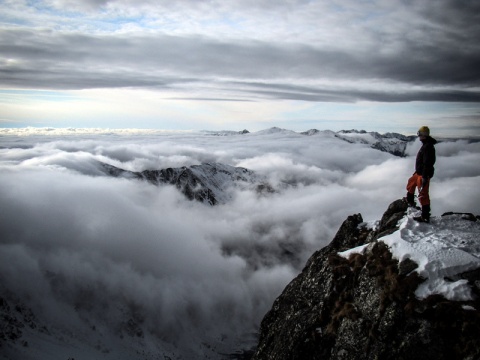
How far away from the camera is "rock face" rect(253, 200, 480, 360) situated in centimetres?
1480

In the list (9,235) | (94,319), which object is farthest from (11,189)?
(94,319)

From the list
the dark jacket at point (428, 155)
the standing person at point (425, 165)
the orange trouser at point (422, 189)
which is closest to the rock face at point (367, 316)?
the orange trouser at point (422, 189)

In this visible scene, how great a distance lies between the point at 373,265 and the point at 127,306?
146 metres

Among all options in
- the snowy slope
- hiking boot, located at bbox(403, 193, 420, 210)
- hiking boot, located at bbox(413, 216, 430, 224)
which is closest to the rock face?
the snowy slope

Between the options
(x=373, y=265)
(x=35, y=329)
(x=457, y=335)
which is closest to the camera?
(x=457, y=335)

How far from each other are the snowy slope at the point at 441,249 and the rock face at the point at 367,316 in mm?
463

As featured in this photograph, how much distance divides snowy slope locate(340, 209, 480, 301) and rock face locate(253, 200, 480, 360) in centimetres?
46

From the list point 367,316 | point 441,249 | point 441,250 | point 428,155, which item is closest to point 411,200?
point 428,155

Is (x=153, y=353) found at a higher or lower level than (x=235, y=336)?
higher

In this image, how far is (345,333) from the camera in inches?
739

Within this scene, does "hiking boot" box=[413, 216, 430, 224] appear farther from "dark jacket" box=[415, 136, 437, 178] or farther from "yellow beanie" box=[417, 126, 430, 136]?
"yellow beanie" box=[417, 126, 430, 136]

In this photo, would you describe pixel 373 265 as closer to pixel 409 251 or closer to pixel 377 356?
pixel 409 251

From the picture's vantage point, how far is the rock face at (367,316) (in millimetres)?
14805

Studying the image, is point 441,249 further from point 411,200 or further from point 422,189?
point 411,200
